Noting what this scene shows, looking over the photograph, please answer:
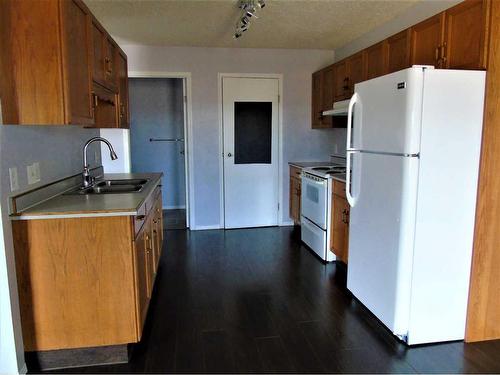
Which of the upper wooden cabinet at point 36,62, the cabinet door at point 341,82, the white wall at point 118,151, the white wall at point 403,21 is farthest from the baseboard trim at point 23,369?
the white wall at point 403,21

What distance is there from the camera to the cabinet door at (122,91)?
3.37 m

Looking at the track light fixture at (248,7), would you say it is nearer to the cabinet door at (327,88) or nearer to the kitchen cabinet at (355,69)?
the kitchen cabinet at (355,69)

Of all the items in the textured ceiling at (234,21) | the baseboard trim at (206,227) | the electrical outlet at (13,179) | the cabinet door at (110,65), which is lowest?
the baseboard trim at (206,227)

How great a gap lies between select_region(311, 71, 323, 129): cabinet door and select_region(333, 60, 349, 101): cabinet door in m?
0.45

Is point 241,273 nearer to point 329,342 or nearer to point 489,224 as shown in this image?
point 329,342

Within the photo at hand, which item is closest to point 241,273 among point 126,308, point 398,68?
point 126,308

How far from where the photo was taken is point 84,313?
6.81 ft

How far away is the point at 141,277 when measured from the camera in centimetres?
231

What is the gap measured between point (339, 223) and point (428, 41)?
1.65m

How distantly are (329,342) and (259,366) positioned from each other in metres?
0.51

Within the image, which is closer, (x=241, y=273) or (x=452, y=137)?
(x=452, y=137)

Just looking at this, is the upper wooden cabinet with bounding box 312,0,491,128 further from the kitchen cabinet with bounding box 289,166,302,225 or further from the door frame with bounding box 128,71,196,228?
the door frame with bounding box 128,71,196,228

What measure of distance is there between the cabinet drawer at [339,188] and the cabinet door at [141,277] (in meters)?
1.79

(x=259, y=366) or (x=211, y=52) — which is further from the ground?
(x=211, y=52)
